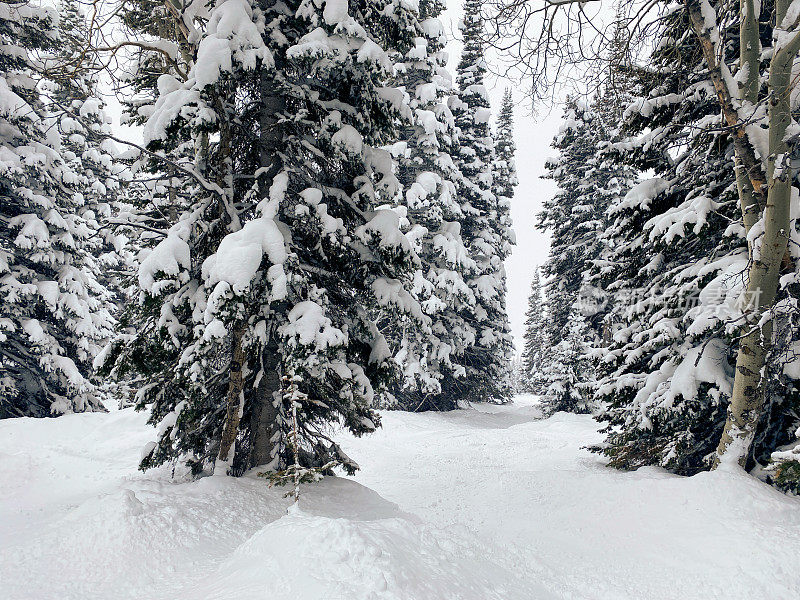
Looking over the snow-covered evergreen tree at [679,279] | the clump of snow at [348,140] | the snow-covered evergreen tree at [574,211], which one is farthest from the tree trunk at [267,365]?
the snow-covered evergreen tree at [574,211]

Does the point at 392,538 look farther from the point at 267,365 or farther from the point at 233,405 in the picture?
the point at 267,365

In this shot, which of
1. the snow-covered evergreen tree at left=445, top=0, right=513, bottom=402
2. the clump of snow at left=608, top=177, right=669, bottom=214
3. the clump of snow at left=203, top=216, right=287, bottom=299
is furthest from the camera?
the snow-covered evergreen tree at left=445, top=0, right=513, bottom=402

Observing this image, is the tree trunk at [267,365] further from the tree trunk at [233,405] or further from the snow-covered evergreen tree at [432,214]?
the snow-covered evergreen tree at [432,214]

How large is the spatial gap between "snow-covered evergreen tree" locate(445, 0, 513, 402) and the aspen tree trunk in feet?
44.5

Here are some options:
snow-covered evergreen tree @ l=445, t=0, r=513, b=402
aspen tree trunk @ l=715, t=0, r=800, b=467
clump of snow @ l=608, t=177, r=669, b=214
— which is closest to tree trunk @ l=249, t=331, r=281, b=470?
aspen tree trunk @ l=715, t=0, r=800, b=467

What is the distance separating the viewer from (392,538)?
356 cm

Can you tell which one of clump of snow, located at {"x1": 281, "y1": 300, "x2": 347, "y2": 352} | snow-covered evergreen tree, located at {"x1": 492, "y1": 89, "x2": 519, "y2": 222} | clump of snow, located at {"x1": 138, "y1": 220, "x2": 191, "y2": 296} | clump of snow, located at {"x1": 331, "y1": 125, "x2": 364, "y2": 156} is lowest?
clump of snow, located at {"x1": 281, "y1": 300, "x2": 347, "y2": 352}

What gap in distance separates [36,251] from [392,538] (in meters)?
14.3

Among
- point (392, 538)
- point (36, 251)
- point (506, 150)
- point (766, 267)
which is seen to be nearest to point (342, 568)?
point (392, 538)

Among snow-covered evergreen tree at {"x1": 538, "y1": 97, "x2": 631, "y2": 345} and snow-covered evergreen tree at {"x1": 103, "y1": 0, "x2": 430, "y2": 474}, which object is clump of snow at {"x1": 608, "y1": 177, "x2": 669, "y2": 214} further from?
snow-covered evergreen tree at {"x1": 538, "y1": 97, "x2": 631, "y2": 345}

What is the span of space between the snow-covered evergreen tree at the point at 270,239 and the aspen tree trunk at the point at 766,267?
4.29 m

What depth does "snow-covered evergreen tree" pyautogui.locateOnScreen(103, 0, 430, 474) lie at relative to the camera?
529 cm

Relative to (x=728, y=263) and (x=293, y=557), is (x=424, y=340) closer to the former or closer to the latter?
(x=728, y=263)

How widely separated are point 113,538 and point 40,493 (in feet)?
10.3
